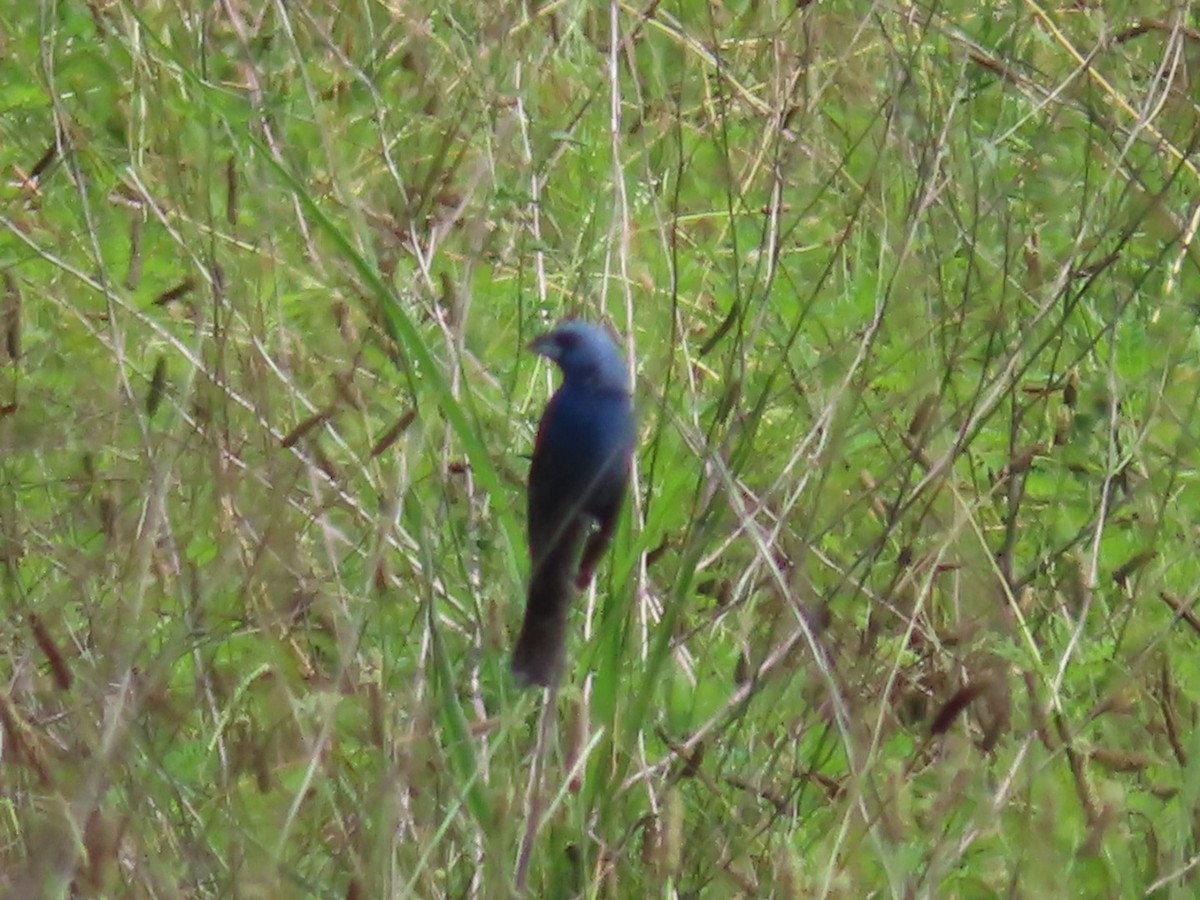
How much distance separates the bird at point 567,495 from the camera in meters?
1.28

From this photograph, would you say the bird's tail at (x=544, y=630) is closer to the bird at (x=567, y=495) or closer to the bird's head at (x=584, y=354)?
the bird at (x=567, y=495)

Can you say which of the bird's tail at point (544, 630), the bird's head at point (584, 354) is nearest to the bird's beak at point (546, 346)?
the bird's head at point (584, 354)

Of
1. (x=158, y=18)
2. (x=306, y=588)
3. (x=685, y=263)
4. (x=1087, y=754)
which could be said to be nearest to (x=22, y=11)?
(x=158, y=18)

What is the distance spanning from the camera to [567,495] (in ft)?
4.22

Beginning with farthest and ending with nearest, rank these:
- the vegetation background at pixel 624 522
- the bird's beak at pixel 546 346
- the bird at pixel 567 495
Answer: the vegetation background at pixel 624 522 < the bird's beak at pixel 546 346 < the bird at pixel 567 495

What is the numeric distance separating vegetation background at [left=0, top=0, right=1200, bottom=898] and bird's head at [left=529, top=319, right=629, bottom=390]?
0.27 ft

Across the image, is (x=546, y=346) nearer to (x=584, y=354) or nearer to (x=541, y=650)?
(x=584, y=354)

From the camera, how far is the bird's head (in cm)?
134

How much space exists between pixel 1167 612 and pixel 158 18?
154cm

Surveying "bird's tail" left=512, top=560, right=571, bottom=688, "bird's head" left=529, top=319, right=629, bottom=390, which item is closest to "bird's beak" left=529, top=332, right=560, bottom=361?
"bird's head" left=529, top=319, right=629, bottom=390

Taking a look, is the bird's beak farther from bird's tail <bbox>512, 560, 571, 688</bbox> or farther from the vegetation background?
bird's tail <bbox>512, 560, 571, 688</bbox>

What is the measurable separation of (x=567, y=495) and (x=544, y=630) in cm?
9

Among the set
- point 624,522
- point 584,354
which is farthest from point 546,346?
point 624,522

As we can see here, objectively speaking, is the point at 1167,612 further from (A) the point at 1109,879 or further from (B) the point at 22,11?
(B) the point at 22,11
